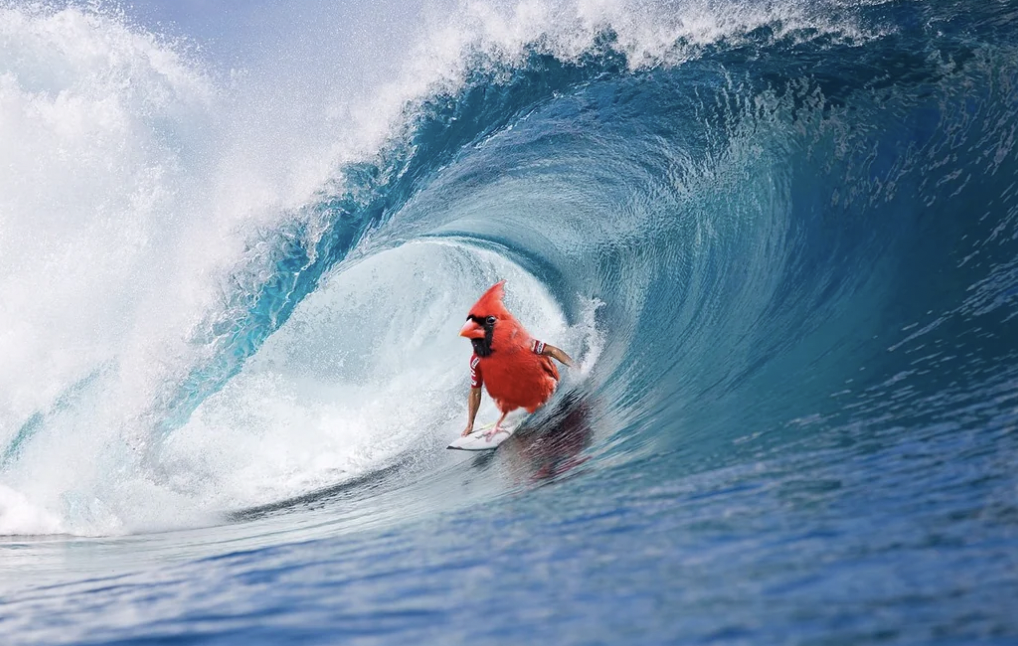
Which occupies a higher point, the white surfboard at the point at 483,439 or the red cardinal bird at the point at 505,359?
the red cardinal bird at the point at 505,359

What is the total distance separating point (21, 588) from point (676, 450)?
252cm

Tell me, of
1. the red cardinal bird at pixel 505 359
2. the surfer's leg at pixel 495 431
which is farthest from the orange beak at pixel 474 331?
the surfer's leg at pixel 495 431

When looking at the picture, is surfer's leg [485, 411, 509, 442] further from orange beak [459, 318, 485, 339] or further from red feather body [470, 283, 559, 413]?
orange beak [459, 318, 485, 339]

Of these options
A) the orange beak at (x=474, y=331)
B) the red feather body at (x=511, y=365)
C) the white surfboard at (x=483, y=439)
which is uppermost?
the orange beak at (x=474, y=331)

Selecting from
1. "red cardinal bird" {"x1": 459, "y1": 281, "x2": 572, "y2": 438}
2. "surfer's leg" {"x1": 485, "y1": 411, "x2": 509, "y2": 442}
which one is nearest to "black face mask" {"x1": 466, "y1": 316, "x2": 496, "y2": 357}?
"red cardinal bird" {"x1": 459, "y1": 281, "x2": 572, "y2": 438}

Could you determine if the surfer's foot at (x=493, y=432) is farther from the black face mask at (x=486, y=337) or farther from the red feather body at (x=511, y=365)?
the black face mask at (x=486, y=337)

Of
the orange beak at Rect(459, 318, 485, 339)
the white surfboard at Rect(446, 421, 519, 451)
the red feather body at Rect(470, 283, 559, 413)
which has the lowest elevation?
the white surfboard at Rect(446, 421, 519, 451)

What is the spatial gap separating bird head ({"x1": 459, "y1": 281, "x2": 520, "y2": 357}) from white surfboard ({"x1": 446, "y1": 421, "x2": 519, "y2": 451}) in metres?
0.64

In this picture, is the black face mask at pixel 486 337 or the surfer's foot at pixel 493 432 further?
the surfer's foot at pixel 493 432

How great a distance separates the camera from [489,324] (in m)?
5.43

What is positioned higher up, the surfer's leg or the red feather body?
the red feather body

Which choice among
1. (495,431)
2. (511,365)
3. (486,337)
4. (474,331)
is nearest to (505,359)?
(511,365)

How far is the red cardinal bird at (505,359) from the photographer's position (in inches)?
215

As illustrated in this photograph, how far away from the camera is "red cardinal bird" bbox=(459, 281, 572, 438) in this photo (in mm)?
5453
